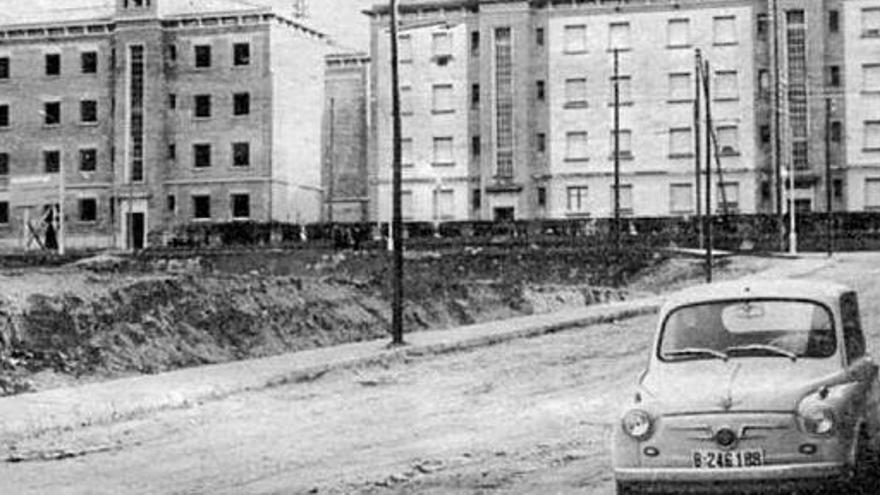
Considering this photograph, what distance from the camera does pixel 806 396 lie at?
995cm

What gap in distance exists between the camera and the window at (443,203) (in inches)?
2997

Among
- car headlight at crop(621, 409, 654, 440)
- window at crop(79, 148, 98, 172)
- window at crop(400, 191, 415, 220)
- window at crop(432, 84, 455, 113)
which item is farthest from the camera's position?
window at crop(79, 148, 98, 172)

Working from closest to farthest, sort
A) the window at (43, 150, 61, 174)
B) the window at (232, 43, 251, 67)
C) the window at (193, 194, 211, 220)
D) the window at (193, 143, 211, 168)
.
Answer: the window at (232, 43, 251, 67) < the window at (193, 194, 211, 220) < the window at (193, 143, 211, 168) < the window at (43, 150, 61, 174)

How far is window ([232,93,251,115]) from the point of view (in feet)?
254

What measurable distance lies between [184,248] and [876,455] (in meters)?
58.0

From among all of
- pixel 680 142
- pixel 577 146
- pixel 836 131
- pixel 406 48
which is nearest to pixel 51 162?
pixel 406 48

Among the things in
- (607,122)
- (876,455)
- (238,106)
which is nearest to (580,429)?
(876,455)

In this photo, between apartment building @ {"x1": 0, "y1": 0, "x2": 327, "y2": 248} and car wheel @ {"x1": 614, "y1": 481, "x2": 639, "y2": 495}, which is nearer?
car wheel @ {"x1": 614, "y1": 481, "x2": 639, "y2": 495}

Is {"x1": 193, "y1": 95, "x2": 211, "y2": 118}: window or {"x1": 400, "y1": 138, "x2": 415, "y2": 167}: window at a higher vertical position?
{"x1": 193, "y1": 95, "x2": 211, "y2": 118}: window

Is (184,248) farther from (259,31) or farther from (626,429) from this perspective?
(626,429)

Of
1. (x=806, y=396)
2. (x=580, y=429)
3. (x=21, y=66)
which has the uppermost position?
(x=21, y=66)

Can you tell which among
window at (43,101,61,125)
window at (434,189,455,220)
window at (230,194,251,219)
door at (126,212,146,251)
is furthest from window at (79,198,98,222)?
window at (434,189,455,220)

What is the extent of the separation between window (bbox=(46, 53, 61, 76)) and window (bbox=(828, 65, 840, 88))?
4236 centimetres

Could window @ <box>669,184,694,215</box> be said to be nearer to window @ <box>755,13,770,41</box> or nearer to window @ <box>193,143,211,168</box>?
window @ <box>755,13,770,41</box>
